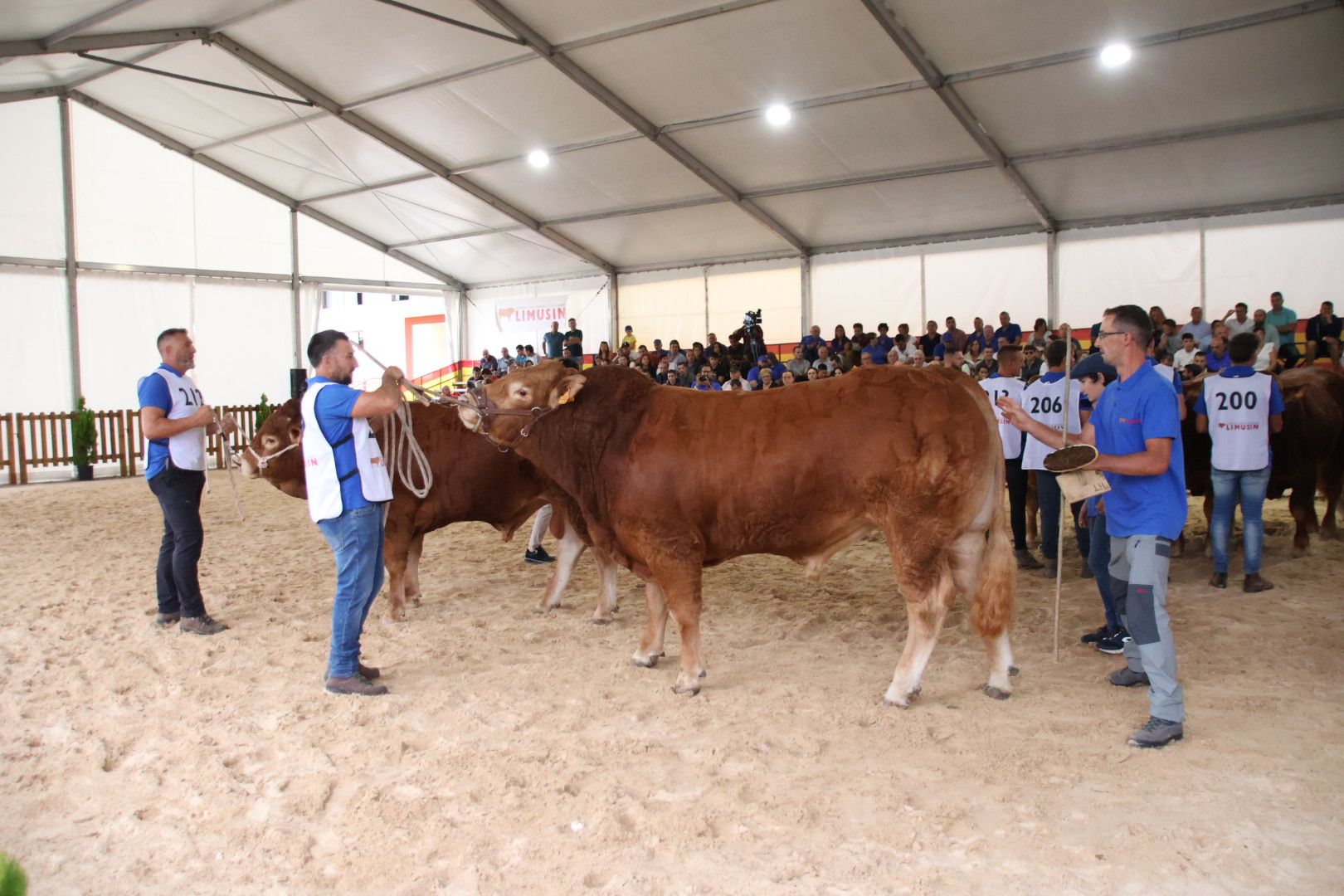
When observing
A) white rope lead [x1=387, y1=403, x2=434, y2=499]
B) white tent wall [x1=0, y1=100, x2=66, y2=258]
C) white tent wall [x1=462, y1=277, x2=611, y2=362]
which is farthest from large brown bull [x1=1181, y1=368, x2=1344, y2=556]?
white tent wall [x1=0, y1=100, x2=66, y2=258]

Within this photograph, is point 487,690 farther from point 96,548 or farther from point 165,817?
point 96,548

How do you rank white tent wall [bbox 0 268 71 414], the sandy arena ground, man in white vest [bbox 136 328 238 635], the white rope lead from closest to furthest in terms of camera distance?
the sandy arena ground → man in white vest [bbox 136 328 238 635] → the white rope lead → white tent wall [bbox 0 268 71 414]

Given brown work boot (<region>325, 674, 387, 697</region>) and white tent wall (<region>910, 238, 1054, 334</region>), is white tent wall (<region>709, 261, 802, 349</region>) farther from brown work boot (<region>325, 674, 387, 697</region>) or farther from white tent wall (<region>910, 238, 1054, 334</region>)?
brown work boot (<region>325, 674, 387, 697</region>)

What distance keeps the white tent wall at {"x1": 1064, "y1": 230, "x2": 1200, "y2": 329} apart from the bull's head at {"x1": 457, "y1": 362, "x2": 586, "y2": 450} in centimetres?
1340

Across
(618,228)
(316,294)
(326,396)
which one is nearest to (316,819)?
(326,396)

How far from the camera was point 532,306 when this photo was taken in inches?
946

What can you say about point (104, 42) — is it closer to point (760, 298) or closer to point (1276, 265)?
point (760, 298)

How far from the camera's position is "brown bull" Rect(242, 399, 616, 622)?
601cm

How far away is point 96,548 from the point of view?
8641mm

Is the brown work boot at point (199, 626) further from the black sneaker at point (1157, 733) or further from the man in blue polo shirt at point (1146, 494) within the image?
the black sneaker at point (1157, 733)

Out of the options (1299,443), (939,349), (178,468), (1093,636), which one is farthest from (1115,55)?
(178,468)

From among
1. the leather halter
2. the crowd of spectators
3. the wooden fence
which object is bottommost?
the wooden fence

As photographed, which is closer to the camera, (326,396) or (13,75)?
(326,396)

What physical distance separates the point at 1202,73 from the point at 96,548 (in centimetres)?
1351
